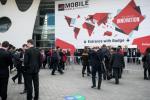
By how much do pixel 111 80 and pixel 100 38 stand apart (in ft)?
59.3

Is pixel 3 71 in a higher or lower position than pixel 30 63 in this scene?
lower

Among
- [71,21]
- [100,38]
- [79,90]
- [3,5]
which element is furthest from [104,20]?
[79,90]

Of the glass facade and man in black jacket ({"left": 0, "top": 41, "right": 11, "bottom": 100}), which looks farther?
the glass facade

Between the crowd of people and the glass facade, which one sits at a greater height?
the glass facade

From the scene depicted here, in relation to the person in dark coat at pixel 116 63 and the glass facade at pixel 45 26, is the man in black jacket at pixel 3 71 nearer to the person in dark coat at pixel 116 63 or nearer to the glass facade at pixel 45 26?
the person in dark coat at pixel 116 63

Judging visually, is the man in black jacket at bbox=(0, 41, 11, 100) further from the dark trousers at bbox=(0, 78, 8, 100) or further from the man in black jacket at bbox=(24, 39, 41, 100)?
the man in black jacket at bbox=(24, 39, 41, 100)

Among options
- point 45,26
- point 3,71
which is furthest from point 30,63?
point 45,26

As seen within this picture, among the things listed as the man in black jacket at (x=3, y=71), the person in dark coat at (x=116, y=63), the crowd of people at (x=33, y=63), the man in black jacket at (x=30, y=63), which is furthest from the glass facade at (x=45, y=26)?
the man in black jacket at (x=3, y=71)

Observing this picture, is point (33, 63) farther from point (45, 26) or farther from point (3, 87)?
point (45, 26)

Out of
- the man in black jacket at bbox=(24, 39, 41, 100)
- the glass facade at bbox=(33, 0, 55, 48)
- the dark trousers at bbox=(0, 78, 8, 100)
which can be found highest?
the glass facade at bbox=(33, 0, 55, 48)

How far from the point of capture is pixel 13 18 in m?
40.7

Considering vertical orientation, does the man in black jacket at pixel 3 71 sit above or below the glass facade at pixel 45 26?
below

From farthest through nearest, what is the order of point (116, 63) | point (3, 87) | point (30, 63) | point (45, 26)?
point (45, 26), point (116, 63), point (30, 63), point (3, 87)

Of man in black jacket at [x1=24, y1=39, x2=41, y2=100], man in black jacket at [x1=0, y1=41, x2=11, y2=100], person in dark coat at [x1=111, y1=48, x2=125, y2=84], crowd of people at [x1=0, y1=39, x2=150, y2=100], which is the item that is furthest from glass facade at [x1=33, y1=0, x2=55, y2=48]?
man in black jacket at [x1=0, y1=41, x2=11, y2=100]
